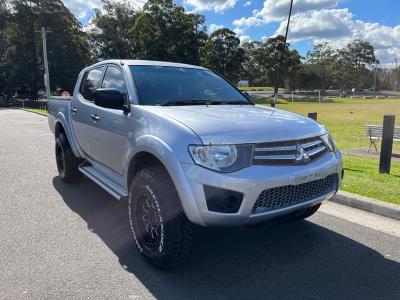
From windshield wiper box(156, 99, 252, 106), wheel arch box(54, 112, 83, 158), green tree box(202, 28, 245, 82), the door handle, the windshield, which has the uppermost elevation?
green tree box(202, 28, 245, 82)

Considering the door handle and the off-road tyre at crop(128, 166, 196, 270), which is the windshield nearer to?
the door handle

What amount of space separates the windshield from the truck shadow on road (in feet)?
4.82

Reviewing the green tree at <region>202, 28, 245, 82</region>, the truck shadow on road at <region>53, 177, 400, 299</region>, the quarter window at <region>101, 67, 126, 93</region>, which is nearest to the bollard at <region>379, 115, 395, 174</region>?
the truck shadow on road at <region>53, 177, 400, 299</region>

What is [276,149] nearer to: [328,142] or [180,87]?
[328,142]

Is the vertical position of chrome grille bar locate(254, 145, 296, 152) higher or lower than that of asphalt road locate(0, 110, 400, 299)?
higher

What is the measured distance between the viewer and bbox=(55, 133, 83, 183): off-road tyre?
6.09 m

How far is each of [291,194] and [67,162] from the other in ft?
13.1

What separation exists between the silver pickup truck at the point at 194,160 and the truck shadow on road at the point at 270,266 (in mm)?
243

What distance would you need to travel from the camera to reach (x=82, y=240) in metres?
4.20

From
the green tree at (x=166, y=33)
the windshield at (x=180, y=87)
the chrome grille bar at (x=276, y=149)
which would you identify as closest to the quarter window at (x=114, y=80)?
the windshield at (x=180, y=87)

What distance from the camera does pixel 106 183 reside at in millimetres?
4520

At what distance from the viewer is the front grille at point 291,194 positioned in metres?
3.15

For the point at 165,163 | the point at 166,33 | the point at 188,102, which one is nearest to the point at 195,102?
the point at 188,102

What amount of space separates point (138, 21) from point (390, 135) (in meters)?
47.7
